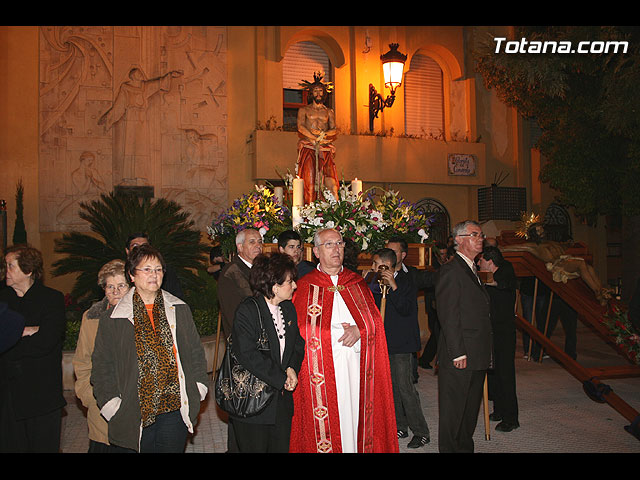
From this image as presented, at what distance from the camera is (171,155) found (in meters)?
12.2

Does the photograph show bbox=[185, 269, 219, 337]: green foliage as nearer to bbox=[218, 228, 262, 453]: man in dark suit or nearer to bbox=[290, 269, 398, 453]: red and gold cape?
A: bbox=[218, 228, 262, 453]: man in dark suit

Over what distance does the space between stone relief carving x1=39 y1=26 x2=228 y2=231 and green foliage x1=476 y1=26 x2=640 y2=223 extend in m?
5.97

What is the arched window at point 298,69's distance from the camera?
13.8 m

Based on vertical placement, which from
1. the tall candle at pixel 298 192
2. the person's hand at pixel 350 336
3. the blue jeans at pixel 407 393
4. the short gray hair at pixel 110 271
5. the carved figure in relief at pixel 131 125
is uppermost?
the carved figure in relief at pixel 131 125

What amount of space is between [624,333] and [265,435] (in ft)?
14.2

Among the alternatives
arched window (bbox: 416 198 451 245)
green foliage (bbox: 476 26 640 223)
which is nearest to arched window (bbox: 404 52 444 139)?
arched window (bbox: 416 198 451 245)

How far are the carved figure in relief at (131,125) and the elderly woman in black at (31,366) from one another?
26.9 ft

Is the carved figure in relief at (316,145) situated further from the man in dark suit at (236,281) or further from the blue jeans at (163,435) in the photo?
the blue jeans at (163,435)

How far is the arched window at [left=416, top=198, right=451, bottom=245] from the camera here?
46.3 feet

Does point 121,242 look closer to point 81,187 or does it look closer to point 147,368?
point 81,187

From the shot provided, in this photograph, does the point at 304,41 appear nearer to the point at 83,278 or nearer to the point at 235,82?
the point at 235,82

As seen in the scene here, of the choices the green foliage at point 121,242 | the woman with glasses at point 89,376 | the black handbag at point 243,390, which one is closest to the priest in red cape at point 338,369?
the black handbag at point 243,390

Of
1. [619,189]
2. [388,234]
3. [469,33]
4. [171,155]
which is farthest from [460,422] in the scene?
[469,33]

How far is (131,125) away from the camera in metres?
11.9
